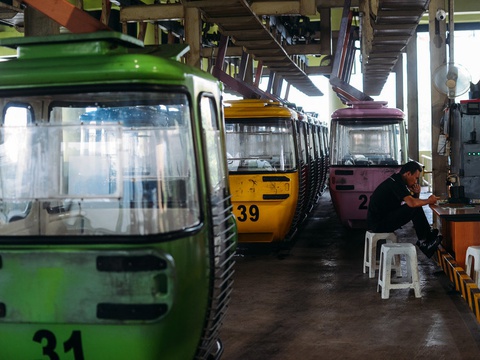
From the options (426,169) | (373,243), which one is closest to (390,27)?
(373,243)

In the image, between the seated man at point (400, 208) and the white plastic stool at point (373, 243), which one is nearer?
the seated man at point (400, 208)

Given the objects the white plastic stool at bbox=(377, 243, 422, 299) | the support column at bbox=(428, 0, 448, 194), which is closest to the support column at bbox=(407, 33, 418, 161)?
the support column at bbox=(428, 0, 448, 194)

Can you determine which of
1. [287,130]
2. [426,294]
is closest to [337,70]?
[287,130]

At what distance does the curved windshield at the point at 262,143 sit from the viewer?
34.1ft

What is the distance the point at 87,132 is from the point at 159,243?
0.90 metres

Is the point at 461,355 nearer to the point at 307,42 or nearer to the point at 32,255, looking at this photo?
the point at 32,255

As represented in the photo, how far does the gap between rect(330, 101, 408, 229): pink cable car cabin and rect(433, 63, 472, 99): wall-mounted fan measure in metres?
1.05

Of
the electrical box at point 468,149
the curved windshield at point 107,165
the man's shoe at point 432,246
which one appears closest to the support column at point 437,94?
the electrical box at point 468,149

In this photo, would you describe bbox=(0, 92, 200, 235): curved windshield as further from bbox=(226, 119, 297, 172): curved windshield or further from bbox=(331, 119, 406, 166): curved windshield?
bbox=(331, 119, 406, 166): curved windshield

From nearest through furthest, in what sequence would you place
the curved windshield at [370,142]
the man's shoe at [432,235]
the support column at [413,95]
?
the man's shoe at [432,235], the curved windshield at [370,142], the support column at [413,95]

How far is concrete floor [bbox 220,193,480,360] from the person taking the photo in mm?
6012

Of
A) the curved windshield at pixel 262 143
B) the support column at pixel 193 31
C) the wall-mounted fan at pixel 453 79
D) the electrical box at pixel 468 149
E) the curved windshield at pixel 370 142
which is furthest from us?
the curved windshield at pixel 370 142

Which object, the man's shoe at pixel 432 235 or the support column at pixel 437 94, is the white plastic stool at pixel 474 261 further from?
the support column at pixel 437 94

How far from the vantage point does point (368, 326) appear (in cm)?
671
